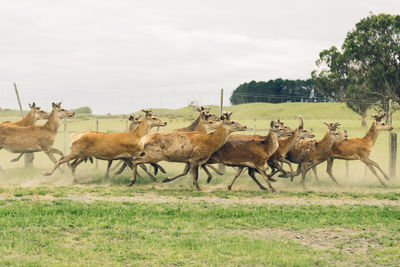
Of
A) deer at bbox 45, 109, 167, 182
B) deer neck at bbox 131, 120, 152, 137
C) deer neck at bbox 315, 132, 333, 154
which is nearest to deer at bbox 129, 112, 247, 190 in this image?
deer at bbox 45, 109, 167, 182

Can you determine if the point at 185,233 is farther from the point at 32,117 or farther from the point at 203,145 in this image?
the point at 32,117

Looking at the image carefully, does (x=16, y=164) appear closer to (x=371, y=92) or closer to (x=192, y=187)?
(x=192, y=187)

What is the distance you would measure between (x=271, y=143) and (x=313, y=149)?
1.90m

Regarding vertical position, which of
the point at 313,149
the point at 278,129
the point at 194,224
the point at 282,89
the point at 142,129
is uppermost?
the point at 282,89

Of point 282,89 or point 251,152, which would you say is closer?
point 251,152

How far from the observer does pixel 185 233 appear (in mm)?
8750

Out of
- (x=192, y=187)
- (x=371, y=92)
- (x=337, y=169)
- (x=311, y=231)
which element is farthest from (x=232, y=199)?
(x=371, y=92)

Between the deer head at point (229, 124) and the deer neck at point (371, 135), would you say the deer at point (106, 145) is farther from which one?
the deer neck at point (371, 135)

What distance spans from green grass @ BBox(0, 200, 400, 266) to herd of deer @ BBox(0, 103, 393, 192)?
9.30ft

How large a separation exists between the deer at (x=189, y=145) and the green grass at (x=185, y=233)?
104 inches

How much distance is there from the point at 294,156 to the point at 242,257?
28.6 ft

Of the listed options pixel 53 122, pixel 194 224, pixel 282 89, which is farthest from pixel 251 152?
pixel 282 89

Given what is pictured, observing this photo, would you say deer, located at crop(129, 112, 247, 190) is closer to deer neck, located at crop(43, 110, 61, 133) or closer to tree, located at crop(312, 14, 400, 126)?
deer neck, located at crop(43, 110, 61, 133)

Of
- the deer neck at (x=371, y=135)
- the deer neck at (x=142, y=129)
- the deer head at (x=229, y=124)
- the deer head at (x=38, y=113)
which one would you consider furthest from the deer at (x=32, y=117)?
the deer neck at (x=371, y=135)
